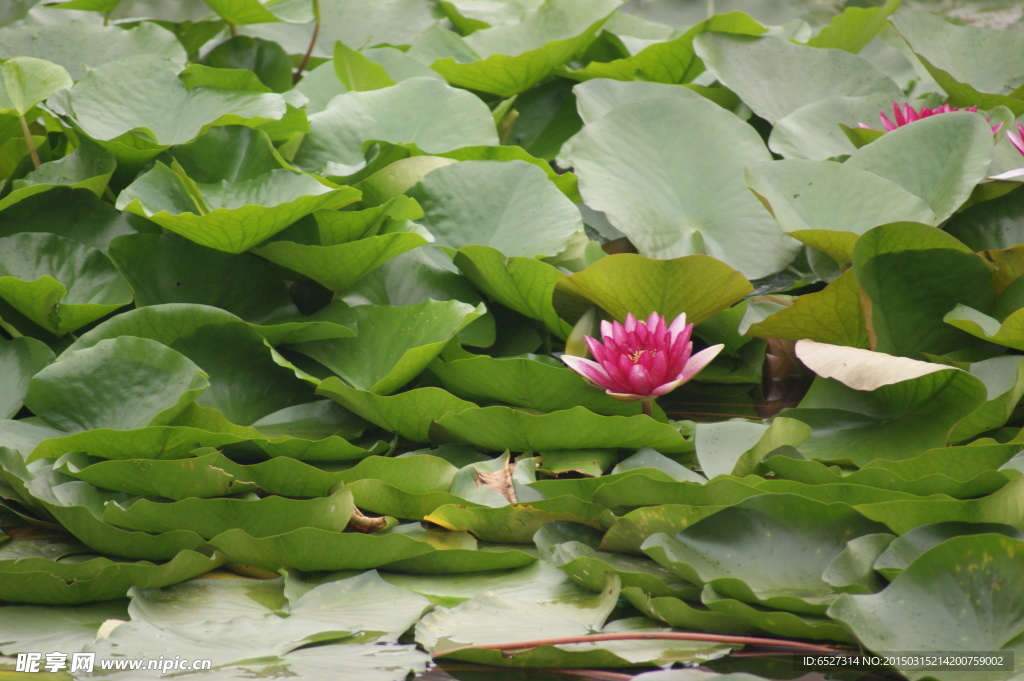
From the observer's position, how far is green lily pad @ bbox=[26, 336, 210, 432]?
86 centimetres

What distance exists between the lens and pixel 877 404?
90 cm

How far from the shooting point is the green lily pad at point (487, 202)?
1077 millimetres

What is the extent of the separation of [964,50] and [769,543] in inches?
44.7

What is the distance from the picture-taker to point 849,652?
640 mm

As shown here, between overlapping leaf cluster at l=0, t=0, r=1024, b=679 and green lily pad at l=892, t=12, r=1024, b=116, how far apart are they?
1cm

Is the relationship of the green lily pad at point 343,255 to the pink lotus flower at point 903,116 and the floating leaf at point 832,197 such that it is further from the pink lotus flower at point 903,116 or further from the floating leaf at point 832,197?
the pink lotus flower at point 903,116

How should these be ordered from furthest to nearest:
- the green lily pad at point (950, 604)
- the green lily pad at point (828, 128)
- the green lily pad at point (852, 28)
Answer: the green lily pad at point (852, 28), the green lily pad at point (828, 128), the green lily pad at point (950, 604)

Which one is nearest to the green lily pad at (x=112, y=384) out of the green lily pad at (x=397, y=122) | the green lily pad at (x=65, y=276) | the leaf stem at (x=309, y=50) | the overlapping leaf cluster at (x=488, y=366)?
the overlapping leaf cluster at (x=488, y=366)

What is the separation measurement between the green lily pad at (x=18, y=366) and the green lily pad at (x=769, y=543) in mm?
668

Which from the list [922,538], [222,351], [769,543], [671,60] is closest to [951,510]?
[922,538]

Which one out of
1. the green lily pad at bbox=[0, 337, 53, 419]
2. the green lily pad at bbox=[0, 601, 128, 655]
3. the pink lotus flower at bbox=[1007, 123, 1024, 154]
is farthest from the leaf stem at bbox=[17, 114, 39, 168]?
the pink lotus flower at bbox=[1007, 123, 1024, 154]

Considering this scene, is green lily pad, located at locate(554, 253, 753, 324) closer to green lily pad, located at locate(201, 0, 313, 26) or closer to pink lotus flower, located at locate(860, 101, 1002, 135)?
pink lotus flower, located at locate(860, 101, 1002, 135)

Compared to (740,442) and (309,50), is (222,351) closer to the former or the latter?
(740,442)

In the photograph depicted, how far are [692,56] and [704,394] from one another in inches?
27.6
